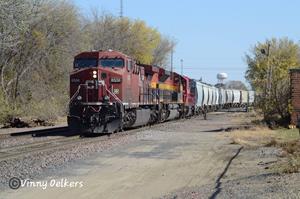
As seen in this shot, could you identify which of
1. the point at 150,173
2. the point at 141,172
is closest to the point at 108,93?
the point at 141,172

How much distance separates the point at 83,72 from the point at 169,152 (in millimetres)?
8775

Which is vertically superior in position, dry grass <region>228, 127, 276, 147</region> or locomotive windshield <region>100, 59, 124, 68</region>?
locomotive windshield <region>100, 59, 124, 68</region>

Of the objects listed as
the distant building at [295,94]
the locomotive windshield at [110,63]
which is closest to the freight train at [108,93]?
the locomotive windshield at [110,63]

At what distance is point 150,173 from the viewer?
12.7 meters

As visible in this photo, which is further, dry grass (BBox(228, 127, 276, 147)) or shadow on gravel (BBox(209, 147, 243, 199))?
dry grass (BBox(228, 127, 276, 147))

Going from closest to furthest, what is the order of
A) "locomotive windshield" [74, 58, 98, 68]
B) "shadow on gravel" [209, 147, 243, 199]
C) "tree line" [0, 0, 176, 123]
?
1. "shadow on gravel" [209, 147, 243, 199]
2. "locomotive windshield" [74, 58, 98, 68]
3. "tree line" [0, 0, 176, 123]

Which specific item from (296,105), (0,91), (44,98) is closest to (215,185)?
(296,105)

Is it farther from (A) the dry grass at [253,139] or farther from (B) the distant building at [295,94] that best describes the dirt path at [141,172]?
(B) the distant building at [295,94]

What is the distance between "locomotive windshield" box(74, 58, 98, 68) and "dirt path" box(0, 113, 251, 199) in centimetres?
701

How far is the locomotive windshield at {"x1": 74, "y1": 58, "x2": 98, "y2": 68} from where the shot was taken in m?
25.1

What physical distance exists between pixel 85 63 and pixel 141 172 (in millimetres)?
13100

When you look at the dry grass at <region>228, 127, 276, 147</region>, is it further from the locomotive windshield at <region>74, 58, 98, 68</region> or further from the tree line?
the tree line

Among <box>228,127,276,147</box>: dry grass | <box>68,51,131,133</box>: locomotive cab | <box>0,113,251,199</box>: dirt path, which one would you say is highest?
<box>68,51,131,133</box>: locomotive cab

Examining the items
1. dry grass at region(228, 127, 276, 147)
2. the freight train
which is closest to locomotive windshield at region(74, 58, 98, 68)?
the freight train
